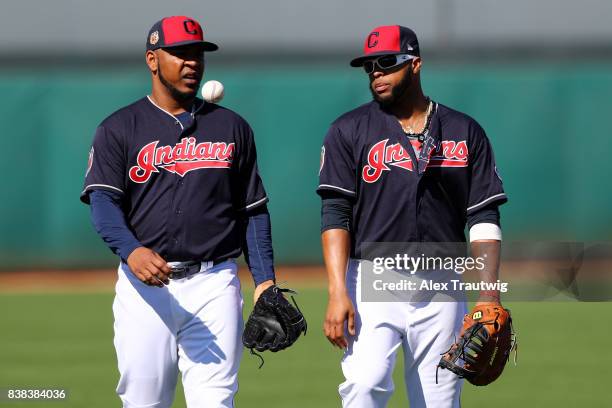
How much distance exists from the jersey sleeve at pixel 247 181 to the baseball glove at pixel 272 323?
0.40 meters

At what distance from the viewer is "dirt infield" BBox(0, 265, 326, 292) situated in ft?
43.5

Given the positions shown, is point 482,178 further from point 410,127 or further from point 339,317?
point 339,317

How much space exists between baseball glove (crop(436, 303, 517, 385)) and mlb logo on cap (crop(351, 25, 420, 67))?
1.19m

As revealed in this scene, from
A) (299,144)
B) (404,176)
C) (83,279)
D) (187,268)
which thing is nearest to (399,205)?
(404,176)

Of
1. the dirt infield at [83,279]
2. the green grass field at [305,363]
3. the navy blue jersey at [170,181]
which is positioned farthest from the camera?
the dirt infield at [83,279]

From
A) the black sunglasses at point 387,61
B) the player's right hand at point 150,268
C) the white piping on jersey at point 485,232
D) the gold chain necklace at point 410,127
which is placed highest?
the black sunglasses at point 387,61

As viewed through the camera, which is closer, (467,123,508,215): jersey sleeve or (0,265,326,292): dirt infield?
(467,123,508,215): jersey sleeve

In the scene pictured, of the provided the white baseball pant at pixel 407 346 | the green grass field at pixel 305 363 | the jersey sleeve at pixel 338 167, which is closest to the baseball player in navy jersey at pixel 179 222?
the jersey sleeve at pixel 338 167

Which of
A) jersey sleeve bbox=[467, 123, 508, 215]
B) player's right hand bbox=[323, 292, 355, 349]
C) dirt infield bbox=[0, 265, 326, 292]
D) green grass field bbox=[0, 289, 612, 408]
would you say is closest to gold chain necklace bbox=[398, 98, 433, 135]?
jersey sleeve bbox=[467, 123, 508, 215]

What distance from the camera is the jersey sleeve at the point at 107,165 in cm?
489

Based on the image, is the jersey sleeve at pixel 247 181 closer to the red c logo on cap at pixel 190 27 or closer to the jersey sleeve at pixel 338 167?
the jersey sleeve at pixel 338 167

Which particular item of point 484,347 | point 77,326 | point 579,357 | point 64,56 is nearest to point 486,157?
point 484,347

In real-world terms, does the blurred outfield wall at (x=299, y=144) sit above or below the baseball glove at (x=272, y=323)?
above

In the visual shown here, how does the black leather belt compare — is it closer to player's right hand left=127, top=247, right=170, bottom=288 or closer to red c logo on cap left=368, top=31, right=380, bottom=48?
player's right hand left=127, top=247, right=170, bottom=288
